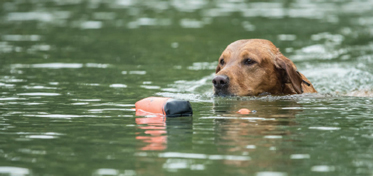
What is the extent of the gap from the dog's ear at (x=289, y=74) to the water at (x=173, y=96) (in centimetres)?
21

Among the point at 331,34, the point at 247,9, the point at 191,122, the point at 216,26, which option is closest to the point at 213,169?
the point at 191,122

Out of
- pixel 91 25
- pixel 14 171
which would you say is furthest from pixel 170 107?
pixel 91 25

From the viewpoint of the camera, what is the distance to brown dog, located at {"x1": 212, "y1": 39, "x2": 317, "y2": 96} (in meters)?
8.50

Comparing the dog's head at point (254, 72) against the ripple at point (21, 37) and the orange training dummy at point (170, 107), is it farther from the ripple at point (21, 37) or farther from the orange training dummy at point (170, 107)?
the ripple at point (21, 37)

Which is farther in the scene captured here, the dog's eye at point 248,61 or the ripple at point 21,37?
the ripple at point 21,37

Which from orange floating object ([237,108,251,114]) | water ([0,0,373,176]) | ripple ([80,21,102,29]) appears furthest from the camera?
ripple ([80,21,102,29])

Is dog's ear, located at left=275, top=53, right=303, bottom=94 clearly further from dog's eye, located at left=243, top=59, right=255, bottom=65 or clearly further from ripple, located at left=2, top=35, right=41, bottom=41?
ripple, located at left=2, top=35, right=41, bottom=41

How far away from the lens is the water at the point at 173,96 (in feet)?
16.7

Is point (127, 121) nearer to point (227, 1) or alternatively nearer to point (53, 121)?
point (53, 121)

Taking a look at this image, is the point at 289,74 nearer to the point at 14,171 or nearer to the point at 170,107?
the point at 170,107

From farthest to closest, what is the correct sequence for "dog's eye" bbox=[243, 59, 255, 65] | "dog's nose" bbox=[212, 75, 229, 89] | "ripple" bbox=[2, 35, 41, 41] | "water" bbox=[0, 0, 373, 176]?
"ripple" bbox=[2, 35, 41, 41]
"dog's eye" bbox=[243, 59, 255, 65]
"dog's nose" bbox=[212, 75, 229, 89]
"water" bbox=[0, 0, 373, 176]

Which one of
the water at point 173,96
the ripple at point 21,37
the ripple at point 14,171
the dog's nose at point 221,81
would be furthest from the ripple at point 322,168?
the ripple at point 21,37

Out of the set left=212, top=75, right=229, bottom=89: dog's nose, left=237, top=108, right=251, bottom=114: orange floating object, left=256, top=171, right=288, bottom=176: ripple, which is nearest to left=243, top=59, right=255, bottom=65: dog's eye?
left=212, top=75, right=229, bottom=89: dog's nose

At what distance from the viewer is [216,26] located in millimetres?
20797
